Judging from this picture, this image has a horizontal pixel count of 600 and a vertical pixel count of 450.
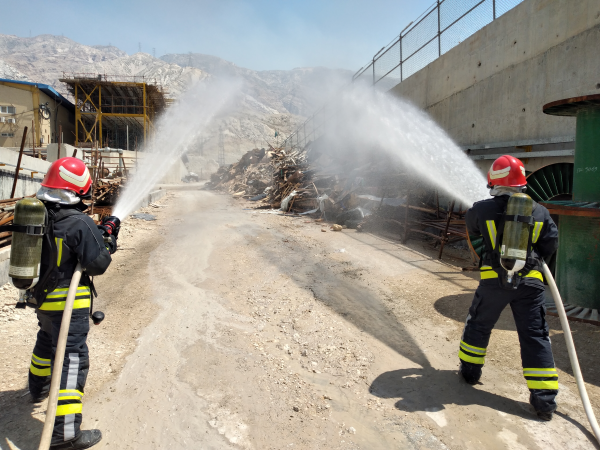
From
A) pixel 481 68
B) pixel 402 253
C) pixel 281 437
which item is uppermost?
pixel 481 68

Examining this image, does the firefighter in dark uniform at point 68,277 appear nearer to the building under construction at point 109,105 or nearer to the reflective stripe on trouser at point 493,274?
the reflective stripe on trouser at point 493,274

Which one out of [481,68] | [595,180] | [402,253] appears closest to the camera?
[595,180]

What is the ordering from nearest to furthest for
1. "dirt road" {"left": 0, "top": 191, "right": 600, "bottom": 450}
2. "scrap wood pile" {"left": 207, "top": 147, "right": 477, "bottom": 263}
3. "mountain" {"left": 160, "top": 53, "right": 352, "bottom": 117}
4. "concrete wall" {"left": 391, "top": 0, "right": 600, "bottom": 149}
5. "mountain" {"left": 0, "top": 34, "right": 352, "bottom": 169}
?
"dirt road" {"left": 0, "top": 191, "right": 600, "bottom": 450} < "concrete wall" {"left": 391, "top": 0, "right": 600, "bottom": 149} < "scrap wood pile" {"left": 207, "top": 147, "right": 477, "bottom": 263} < "mountain" {"left": 0, "top": 34, "right": 352, "bottom": 169} < "mountain" {"left": 160, "top": 53, "right": 352, "bottom": 117}

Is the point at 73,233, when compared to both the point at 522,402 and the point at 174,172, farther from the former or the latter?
the point at 174,172

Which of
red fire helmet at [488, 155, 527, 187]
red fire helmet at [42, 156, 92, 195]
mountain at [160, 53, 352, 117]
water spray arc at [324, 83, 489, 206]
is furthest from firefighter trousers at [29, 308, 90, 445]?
mountain at [160, 53, 352, 117]

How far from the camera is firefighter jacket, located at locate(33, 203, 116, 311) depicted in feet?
8.26

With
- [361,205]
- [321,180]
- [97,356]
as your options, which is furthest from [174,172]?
[97,356]

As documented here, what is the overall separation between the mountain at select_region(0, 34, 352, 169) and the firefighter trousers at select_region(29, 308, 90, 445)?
77.4 feet

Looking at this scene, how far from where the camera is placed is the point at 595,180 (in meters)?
4.56

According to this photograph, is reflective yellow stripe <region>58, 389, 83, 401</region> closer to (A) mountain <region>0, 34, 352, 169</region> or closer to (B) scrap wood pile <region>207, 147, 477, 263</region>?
(B) scrap wood pile <region>207, 147, 477, 263</region>

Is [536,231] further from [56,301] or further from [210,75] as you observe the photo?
[210,75]

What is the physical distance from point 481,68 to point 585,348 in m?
Result: 8.20

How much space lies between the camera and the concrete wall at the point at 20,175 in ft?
29.9

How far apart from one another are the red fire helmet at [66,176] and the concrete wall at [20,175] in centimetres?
814
